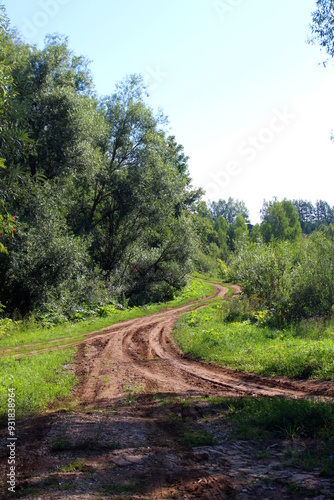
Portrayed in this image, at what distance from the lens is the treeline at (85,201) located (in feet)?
57.6

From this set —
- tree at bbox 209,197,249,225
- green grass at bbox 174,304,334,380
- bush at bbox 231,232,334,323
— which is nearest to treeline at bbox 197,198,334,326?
bush at bbox 231,232,334,323

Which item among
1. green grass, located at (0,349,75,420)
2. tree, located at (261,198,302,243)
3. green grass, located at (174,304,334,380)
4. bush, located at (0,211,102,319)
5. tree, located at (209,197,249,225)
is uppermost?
tree, located at (209,197,249,225)

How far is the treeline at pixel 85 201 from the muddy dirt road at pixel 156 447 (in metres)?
8.79

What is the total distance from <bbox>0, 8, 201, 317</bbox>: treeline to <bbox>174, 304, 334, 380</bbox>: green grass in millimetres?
6674

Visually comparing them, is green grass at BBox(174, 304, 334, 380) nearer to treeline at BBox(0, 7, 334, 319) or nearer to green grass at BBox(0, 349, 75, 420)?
treeline at BBox(0, 7, 334, 319)

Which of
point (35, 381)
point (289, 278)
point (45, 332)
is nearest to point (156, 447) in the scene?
point (35, 381)

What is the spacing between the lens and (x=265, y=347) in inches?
437

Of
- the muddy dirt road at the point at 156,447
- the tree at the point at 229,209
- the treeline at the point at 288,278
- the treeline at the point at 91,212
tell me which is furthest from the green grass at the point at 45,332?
the tree at the point at 229,209

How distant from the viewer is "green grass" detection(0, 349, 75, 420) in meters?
6.90

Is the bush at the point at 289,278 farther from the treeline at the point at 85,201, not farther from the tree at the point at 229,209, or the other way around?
the tree at the point at 229,209

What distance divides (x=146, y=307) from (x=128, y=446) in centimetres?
→ 1861

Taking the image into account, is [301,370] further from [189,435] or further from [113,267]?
[113,267]

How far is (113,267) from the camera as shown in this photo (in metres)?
26.6

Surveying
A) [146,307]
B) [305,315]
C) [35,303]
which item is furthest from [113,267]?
[305,315]
